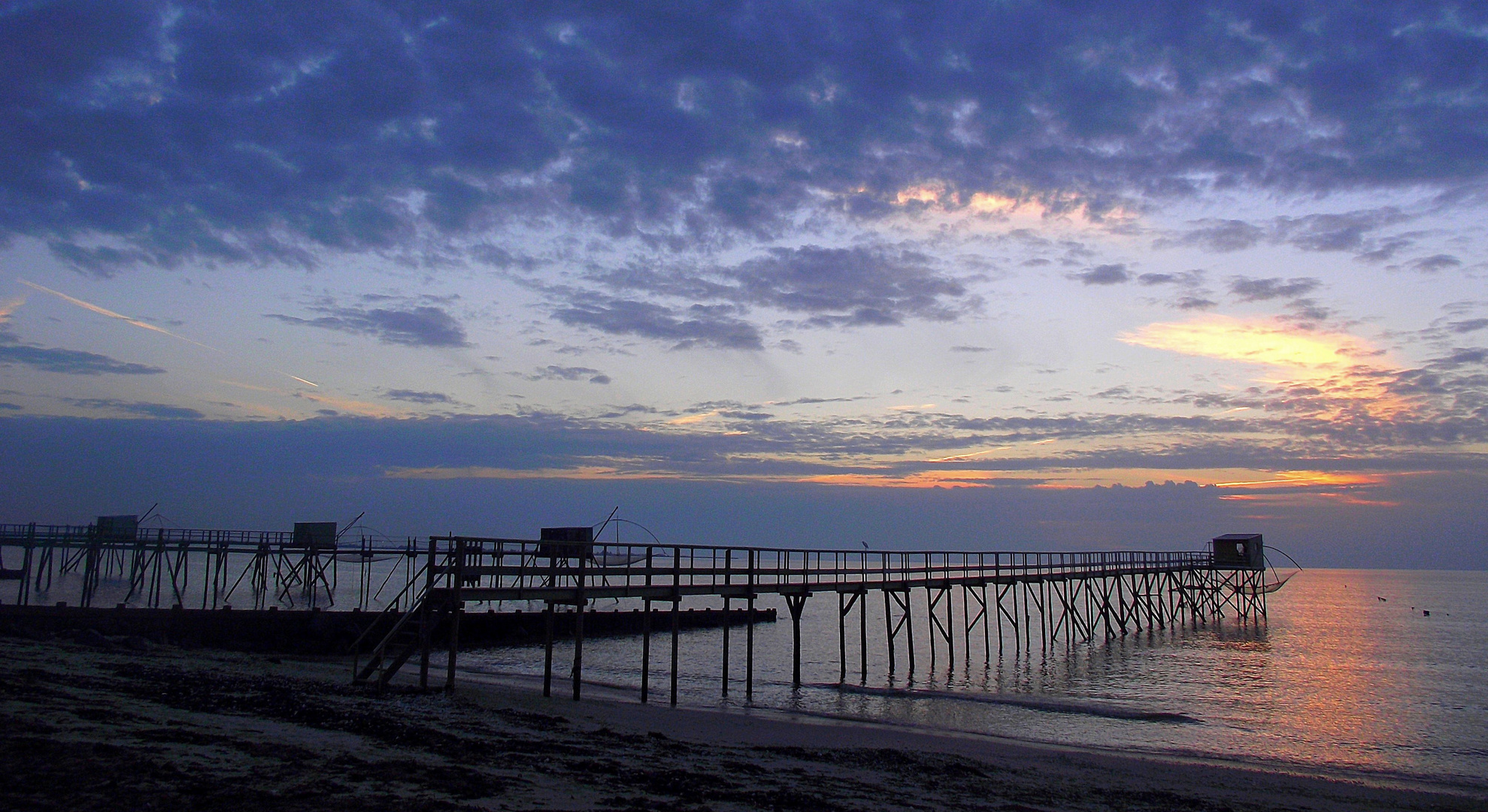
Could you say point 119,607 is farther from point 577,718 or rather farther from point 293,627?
point 577,718

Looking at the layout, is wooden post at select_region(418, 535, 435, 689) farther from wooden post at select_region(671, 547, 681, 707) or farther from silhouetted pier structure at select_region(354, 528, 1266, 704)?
wooden post at select_region(671, 547, 681, 707)

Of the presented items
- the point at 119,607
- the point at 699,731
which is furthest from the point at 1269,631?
the point at 119,607

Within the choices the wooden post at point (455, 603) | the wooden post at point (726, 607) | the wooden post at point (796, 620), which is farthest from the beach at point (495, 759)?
the wooden post at point (796, 620)

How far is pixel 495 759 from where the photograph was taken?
36.7ft

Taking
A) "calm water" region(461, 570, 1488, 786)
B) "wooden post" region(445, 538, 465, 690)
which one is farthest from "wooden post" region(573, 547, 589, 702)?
"calm water" region(461, 570, 1488, 786)

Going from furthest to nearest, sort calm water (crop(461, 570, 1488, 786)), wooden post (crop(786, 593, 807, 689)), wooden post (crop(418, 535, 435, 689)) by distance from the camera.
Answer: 1. wooden post (crop(786, 593, 807, 689))
2. calm water (crop(461, 570, 1488, 786))
3. wooden post (crop(418, 535, 435, 689))

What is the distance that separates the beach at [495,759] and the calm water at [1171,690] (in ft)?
9.27

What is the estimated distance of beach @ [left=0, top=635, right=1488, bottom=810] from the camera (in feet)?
28.8

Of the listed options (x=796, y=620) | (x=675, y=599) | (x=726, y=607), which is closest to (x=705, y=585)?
(x=675, y=599)

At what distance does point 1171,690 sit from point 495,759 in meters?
27.6

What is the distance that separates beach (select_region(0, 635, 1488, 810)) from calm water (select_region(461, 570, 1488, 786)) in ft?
9.27

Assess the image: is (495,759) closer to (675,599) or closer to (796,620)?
(675,599)

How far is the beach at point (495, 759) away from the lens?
8773 mm

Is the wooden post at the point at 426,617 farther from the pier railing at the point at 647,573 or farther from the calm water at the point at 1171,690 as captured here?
the calm water at the point at 1171,690
